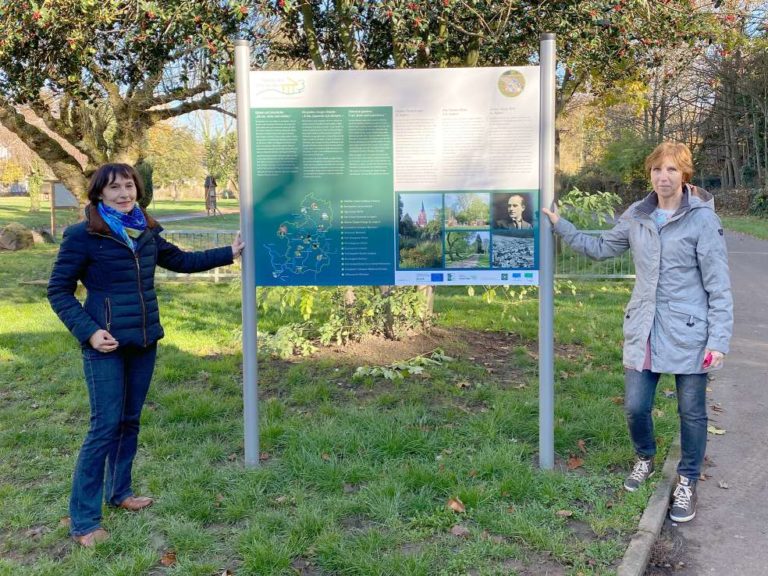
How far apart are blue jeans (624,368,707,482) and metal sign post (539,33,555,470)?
0.51m

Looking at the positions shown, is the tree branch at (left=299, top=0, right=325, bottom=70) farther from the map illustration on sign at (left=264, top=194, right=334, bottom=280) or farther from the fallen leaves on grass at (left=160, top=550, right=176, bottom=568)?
the fallen leaves on grass at (left=160, top=550, right=176, bottom=568)

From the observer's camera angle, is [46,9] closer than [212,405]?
No

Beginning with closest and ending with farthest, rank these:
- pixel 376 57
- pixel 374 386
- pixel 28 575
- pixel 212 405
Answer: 1. pixel 28 575
2. pixel 212 405
3. pixel 374 386
4. pixel 376 57

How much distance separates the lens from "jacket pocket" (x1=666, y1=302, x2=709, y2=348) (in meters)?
3.61

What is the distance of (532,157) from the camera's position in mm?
4148

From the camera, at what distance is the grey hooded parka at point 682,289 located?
11.7 feet

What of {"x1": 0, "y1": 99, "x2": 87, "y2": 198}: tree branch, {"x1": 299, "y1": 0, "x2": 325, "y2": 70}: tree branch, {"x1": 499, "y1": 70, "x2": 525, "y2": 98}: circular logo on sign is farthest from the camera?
{"x1": 0, "y1": 99, "x2": 87, "y2": 198}: tree branch

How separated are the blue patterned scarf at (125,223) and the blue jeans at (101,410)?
54 centimetres

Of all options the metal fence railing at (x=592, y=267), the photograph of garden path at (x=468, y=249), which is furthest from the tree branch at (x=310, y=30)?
the metal fence railing at (x=592, y=267)

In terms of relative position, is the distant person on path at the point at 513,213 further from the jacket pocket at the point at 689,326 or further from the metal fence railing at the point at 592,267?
the metal fence railing at the point at 592,267

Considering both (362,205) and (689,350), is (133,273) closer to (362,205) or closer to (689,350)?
(362,205)

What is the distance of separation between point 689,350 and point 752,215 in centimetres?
3106

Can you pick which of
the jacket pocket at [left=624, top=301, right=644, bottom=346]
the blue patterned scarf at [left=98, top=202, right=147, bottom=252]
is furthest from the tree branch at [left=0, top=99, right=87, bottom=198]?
the jacket pocket at [left=624, top=301, right=644, bottom=346]

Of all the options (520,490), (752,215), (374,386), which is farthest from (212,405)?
(752,215)
